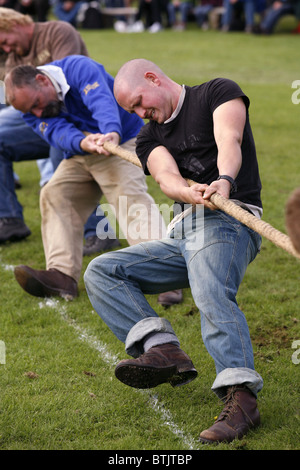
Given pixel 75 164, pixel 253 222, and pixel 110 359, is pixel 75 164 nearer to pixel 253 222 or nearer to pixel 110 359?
pixel 110 359

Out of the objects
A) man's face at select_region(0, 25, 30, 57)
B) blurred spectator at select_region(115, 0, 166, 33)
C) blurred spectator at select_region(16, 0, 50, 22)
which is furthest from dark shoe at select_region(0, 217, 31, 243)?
blurred spectator at select_region(115, 0, 166, 33)

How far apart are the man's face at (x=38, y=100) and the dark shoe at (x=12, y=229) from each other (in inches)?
53.3

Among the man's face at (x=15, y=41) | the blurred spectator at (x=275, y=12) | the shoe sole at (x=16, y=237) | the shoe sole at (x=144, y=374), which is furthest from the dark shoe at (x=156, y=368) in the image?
the blurred spectator at (x=275, y=12)

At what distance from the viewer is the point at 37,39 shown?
615cm

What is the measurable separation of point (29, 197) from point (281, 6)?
1510 centimetres

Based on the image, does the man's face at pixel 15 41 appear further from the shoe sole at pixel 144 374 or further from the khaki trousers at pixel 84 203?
the shoe sole at pixel 144 374

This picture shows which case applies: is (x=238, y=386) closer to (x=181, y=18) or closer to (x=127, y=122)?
(x=127, y=122)

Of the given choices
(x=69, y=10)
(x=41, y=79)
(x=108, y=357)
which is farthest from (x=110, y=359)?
(x=69, y=10)

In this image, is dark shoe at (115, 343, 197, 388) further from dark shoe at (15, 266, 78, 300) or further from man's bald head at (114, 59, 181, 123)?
dark shoe at (15, 266, 78, 300)

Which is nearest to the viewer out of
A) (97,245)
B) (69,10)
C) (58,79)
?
(58,79)

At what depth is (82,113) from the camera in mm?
5121

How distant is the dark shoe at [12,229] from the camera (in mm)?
6012

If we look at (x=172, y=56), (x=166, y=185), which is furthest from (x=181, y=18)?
(x=166, y=185)

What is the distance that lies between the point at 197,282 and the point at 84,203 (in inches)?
86.4
